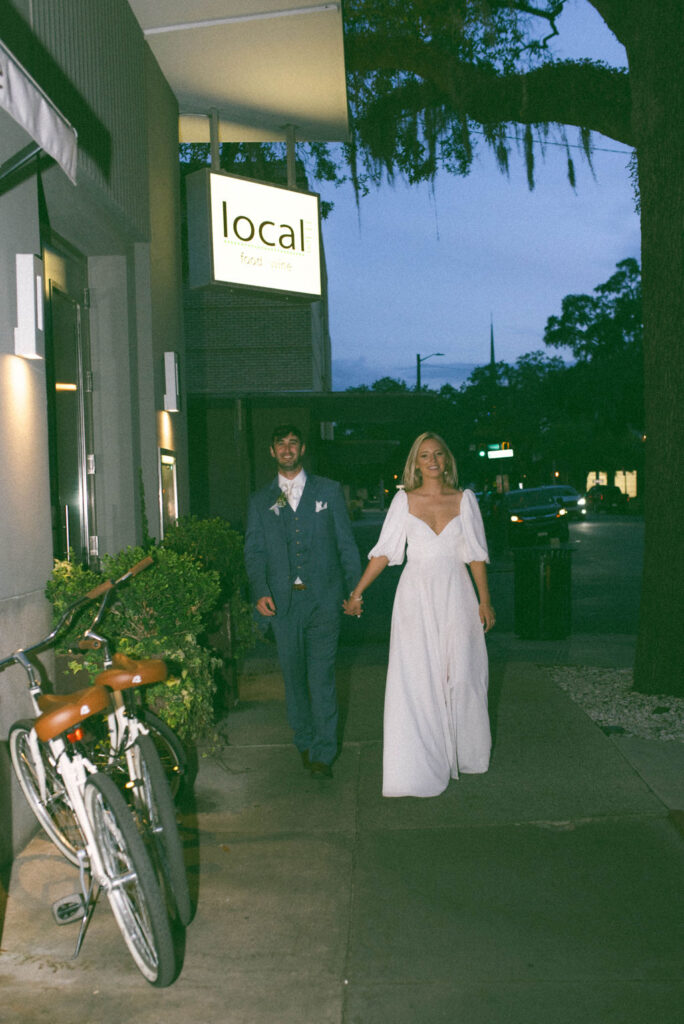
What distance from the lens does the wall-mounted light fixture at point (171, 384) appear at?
963cm

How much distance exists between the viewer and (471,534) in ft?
18.5

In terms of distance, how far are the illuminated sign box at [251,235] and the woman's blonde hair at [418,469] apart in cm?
470

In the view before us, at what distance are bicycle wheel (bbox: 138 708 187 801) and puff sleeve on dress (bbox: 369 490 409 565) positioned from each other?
1.63 m

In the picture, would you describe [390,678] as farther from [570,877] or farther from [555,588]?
[555,588]

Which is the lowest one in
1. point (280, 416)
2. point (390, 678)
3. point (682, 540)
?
point (390, 678)

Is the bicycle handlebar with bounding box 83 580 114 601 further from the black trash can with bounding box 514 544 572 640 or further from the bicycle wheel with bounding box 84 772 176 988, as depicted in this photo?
the black trash can with bounding box 514 544 572 640

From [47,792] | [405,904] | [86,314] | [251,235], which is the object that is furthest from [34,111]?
[251,235]

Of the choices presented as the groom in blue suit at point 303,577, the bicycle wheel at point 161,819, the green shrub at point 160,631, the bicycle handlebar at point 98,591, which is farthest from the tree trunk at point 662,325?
the bicycle wheel at point 161,819

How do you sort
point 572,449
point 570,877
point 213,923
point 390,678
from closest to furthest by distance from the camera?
point 213,923
point 570,877
point 390,678
point 572,449

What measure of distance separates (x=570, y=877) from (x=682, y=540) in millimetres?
3853

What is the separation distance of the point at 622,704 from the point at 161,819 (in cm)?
483

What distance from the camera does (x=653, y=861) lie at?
4523mm

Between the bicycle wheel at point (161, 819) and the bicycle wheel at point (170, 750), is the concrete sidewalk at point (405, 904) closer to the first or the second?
the bicycle wheel at point (161, 819)

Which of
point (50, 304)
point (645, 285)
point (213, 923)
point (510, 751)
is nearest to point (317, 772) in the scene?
point (510, 751)
